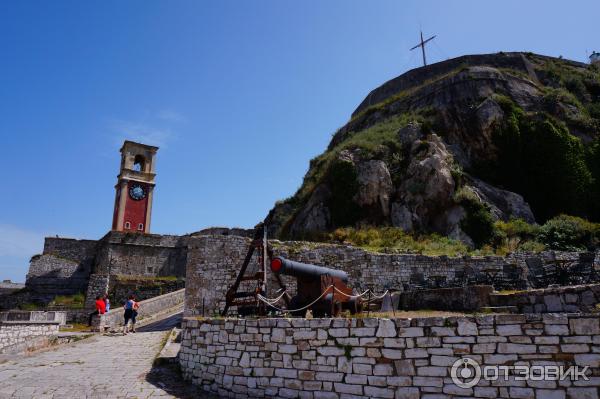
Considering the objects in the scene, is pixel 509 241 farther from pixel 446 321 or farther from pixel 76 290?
pixel 76 290

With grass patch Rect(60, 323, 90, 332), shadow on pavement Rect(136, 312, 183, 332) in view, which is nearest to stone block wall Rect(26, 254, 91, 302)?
grass patch Rect(60, 323, 90, 332)

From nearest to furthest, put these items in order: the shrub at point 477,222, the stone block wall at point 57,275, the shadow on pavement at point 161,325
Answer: the shadow on pavement at point 161,325 < the shrub at point 477,222 < the stone block wall at point 57,275

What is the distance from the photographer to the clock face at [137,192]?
40.7m

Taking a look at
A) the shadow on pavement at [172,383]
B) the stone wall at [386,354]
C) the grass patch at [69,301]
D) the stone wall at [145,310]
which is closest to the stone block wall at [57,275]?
the grass patch at [69,301]

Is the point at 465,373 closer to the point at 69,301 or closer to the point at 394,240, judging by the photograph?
the point at 394,240

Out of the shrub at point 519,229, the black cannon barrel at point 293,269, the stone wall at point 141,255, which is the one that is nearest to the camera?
the black cannon barrel at point 293,269

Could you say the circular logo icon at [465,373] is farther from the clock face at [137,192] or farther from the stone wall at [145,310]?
the clock face at [137,192]

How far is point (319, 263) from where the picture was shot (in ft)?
51.3

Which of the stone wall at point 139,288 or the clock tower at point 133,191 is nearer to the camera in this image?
the stone wall at point 139,288

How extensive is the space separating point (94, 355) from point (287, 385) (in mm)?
6407

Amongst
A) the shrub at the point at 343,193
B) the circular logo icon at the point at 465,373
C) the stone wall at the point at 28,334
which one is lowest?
the stone wall at the point at 28,334

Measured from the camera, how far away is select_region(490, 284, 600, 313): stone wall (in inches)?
330

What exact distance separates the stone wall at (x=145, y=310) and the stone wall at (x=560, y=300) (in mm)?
14105

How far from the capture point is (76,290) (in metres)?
32.2
